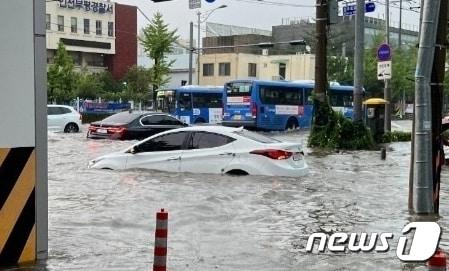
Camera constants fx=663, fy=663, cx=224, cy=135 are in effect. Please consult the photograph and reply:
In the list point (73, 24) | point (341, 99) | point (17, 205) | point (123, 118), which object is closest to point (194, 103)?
point (341, 99)

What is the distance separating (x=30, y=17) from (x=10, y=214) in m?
1.99

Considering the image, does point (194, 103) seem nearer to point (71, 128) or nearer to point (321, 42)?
point (71, 128)

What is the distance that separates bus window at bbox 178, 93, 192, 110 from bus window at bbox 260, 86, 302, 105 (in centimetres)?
593

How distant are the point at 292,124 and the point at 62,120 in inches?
521

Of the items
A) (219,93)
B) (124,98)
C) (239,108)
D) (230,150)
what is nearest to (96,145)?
(230,150)

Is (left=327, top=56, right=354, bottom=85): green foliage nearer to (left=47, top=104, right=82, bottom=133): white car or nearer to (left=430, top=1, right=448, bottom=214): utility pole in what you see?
(left=47, top=104, right=82, bottom=133): white car

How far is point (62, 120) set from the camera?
105 ft

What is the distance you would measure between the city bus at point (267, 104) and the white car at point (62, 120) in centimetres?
846

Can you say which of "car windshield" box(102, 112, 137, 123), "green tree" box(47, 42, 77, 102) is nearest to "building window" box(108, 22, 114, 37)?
"green tree" box(47, 42, 77, 102)

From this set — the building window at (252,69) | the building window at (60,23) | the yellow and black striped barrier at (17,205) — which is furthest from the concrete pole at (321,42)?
the building window at (60,23)

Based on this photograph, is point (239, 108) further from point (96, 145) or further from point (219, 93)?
point (96, 145)

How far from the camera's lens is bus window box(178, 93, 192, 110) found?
4069cm

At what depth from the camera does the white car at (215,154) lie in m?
13.7

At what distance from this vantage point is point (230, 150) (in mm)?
13914
